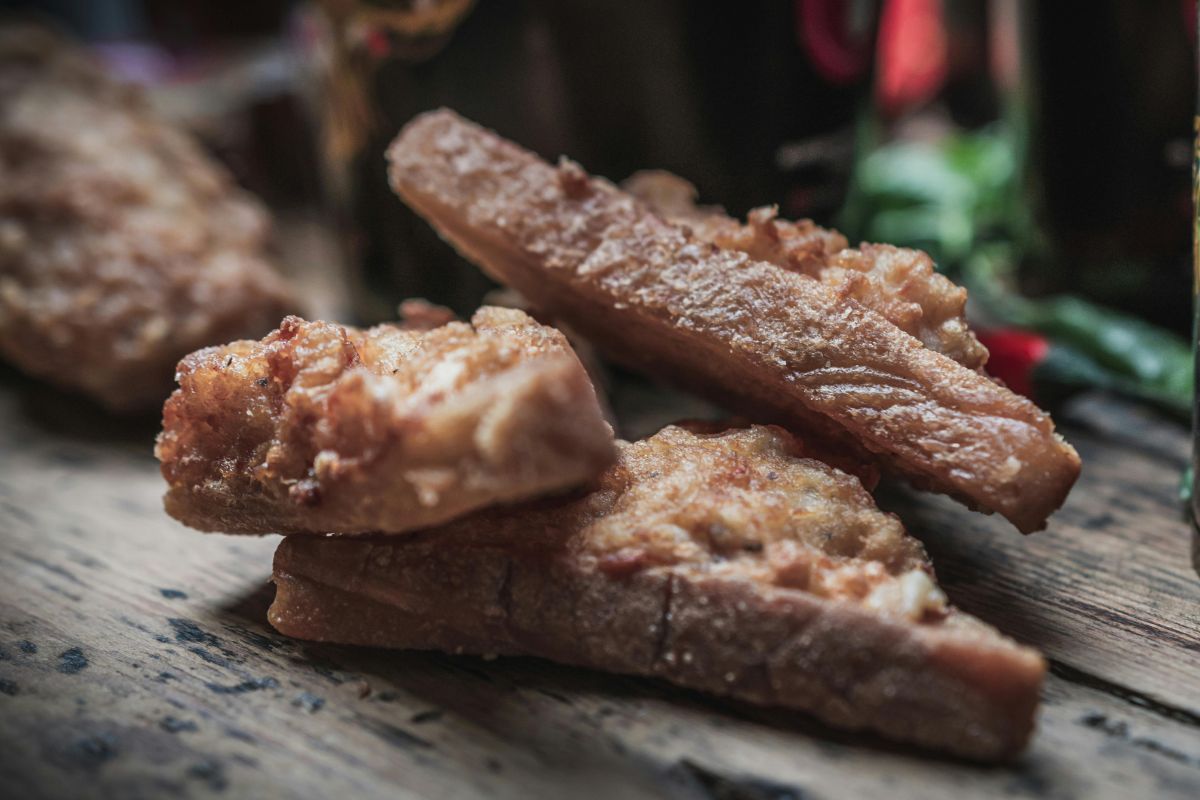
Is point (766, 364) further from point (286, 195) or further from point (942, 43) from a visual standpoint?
point (286, 195)

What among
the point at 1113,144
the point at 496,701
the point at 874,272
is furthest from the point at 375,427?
the point at 1113,144

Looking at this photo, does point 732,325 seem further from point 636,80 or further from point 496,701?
point 636,80

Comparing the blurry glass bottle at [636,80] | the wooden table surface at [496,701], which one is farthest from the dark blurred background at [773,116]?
the wooden table surface at [496,701]

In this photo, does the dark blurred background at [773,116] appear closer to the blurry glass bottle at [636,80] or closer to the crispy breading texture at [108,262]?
the blurry glass bottle at [636,80]

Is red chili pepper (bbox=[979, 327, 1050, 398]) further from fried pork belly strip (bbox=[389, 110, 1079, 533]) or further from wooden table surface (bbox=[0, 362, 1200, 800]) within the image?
fried pork belly strip (bbox=[389, 110, 1079, 533])

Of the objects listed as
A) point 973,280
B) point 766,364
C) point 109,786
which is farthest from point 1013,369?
point 109,786

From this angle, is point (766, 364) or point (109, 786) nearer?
point (109, 786)
